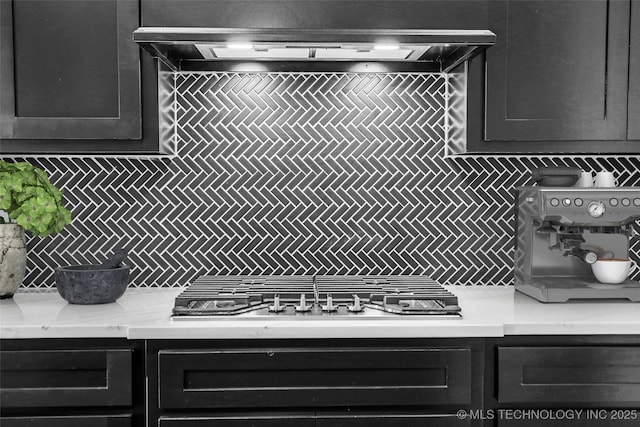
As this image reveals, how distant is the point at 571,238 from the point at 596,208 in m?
0.14

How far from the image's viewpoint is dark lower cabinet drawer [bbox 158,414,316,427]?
182cm

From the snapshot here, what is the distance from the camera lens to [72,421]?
1823 mm

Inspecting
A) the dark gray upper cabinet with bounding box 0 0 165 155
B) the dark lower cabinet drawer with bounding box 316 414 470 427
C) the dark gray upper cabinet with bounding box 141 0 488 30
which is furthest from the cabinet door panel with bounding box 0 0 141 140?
the dark lower cabinet drawer with bounding box 316 414 470 427

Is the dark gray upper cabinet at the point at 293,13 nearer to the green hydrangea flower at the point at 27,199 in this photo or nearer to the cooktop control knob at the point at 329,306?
the green hydrangea flower at the point at 27,199

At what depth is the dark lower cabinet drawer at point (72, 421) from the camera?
182cm

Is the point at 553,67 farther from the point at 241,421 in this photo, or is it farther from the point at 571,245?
the point at 241,421

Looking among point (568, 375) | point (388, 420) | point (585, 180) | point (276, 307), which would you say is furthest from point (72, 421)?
point (585, 180)

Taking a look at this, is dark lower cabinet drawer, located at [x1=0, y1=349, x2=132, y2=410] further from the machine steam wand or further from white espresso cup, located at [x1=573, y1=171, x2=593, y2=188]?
white espresso cup, located at [x1=573, y1=171, x2=593, y2=188]

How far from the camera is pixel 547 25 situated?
2.17 meters

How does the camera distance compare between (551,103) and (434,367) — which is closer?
(434,367)

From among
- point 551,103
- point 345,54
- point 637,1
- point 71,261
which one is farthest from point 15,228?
point 637,1

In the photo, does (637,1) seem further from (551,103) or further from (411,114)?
(411,114)

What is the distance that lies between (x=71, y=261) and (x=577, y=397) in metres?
1.91

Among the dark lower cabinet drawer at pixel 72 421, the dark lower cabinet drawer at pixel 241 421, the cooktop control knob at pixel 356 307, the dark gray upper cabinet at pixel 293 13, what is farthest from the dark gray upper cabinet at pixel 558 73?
the dark lower cabinet drawer at pixel 72 421
